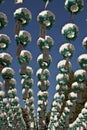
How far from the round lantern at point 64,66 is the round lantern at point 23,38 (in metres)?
0.97

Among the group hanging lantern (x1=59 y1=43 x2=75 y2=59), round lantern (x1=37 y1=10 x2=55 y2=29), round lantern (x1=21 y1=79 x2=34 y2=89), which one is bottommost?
hanging lantern (x1=59 y1=43 x2=75 y2=59)

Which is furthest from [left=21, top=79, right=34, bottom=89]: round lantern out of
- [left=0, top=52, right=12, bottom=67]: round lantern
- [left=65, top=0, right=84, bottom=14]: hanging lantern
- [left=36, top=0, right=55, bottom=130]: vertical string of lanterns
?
[left=65, top=0, right=84, bottom=14]: hanging lantern

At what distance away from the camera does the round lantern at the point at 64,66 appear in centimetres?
884

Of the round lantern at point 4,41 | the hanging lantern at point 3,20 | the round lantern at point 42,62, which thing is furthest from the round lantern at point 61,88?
the hanging lantern at point 3,20

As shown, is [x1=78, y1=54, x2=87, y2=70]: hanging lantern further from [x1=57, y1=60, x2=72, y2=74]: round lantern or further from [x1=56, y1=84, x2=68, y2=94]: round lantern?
[x1=56, y1=84, x2=68, y2=94]: round lantern

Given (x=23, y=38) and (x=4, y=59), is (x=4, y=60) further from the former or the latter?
(x=23, y=38)

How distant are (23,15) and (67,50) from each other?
47.9 inches

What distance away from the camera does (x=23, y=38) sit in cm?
831

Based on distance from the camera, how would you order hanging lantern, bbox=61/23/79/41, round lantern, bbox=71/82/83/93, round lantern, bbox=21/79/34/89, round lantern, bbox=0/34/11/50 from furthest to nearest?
round lantern, bbox=21/79/34/89 → round lantern, bbox=71/82/83/93 → round lantern, bbox=0/34/11/50 → hanging lantern, bbox=61/23/79/41

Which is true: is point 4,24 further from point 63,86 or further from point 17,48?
point 63,86

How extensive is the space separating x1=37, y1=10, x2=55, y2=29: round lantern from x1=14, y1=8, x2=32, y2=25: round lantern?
0.23m

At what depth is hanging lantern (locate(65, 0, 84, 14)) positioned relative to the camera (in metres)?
7.44

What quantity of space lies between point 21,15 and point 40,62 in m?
1.51

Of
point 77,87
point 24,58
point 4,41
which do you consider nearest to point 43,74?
point 77,87
